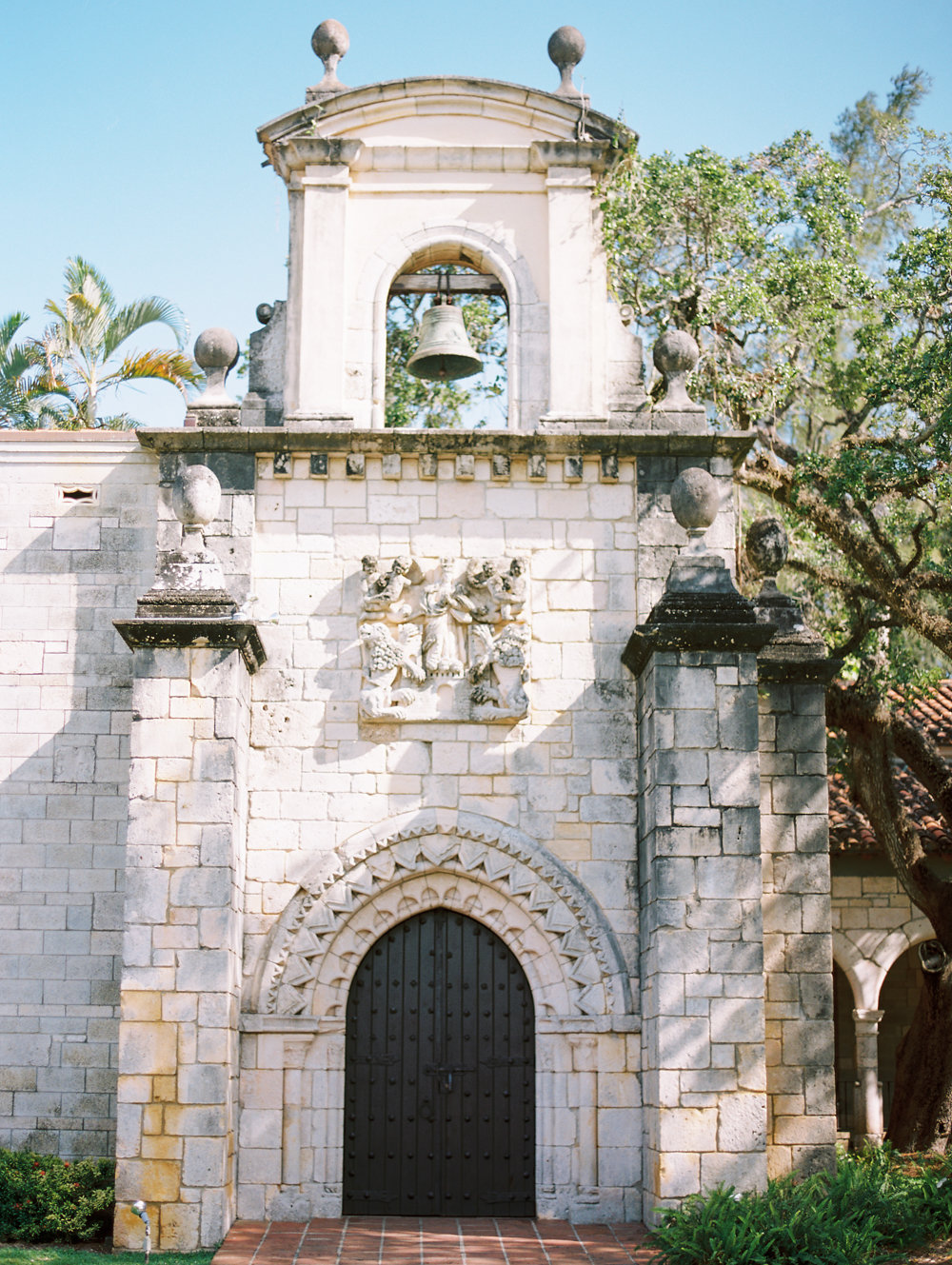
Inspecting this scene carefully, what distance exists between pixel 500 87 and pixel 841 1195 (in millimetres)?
8387

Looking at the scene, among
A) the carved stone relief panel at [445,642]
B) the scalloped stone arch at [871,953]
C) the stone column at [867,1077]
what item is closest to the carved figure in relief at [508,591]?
the carved stone relief panel at [445,642]

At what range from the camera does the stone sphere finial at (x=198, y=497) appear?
1051 centimetres

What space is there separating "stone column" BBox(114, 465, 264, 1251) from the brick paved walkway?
375mm

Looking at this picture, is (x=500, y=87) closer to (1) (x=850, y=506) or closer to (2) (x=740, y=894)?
(1) (x=850, y=506)

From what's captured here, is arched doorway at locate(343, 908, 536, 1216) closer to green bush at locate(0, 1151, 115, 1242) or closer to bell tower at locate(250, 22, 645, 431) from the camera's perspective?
green bush at locate(0, 1151, 115, 1242)

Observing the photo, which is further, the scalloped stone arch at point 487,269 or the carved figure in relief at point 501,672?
the scalloped stone arch at point 487,269

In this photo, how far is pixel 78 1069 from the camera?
10617 millimetres

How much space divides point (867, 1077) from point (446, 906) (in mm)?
7407

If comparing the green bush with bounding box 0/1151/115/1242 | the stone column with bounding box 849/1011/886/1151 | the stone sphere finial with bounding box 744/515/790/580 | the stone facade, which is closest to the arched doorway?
the stone facade

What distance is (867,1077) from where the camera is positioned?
1584cm

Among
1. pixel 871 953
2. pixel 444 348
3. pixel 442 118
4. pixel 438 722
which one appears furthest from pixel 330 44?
pixel 871 953

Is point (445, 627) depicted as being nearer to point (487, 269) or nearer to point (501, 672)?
point (501, 672)

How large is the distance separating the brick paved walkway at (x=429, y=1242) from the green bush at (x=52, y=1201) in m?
0.93

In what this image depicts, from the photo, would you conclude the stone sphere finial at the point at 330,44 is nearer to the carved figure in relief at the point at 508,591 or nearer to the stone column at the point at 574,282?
the stone column at the point at 574,282
